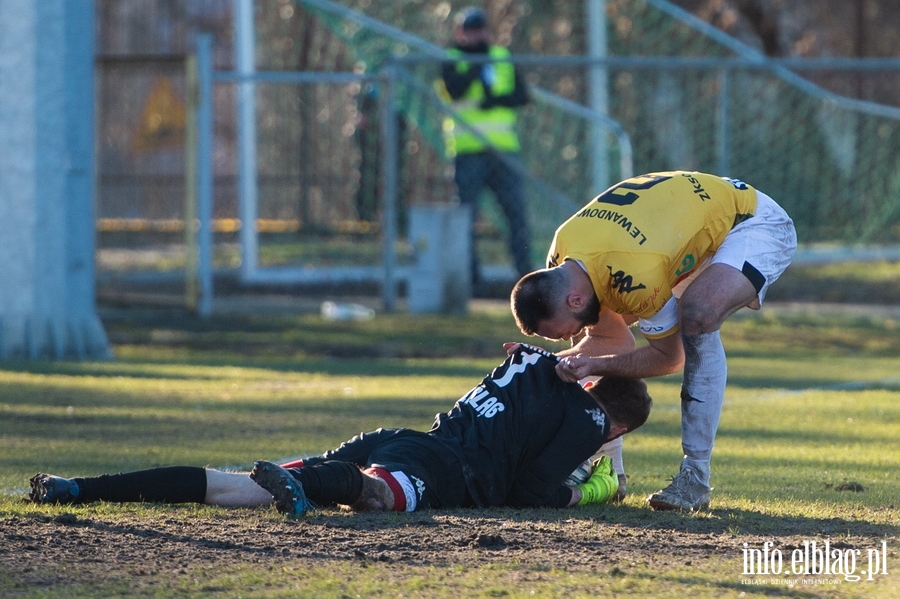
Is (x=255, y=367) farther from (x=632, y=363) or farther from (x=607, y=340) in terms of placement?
(x=632, y=363)

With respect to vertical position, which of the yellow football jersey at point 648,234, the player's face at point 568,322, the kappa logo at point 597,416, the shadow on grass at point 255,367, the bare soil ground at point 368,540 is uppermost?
the yellow football jersey at point 648,234

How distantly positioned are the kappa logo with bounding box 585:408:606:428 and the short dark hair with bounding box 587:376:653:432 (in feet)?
0.46

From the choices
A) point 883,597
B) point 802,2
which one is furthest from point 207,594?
point 802,2

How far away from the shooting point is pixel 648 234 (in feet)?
15.2

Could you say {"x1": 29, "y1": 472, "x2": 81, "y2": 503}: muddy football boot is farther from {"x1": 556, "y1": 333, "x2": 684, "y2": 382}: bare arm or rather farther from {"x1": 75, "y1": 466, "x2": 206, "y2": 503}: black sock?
{"x1": 556, "y1": 333, "x2": 684, "y2": 382}: bare arm

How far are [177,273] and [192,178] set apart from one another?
101 inches

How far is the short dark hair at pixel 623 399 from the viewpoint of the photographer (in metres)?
4.93

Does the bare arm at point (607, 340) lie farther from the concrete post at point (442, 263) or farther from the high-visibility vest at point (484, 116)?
the high-visibility vest at point (484, 116)

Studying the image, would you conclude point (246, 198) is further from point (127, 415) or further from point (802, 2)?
point (802, 2)

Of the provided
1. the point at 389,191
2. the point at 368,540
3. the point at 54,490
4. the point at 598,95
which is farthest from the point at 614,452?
the point at 598,95

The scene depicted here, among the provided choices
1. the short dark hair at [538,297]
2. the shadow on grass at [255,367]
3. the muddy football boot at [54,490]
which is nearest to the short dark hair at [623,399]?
the short dark hair at [538,297]

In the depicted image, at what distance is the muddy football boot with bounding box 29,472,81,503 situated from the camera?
4.57 m

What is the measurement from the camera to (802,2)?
26.4 m

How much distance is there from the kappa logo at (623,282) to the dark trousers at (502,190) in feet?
26.5
